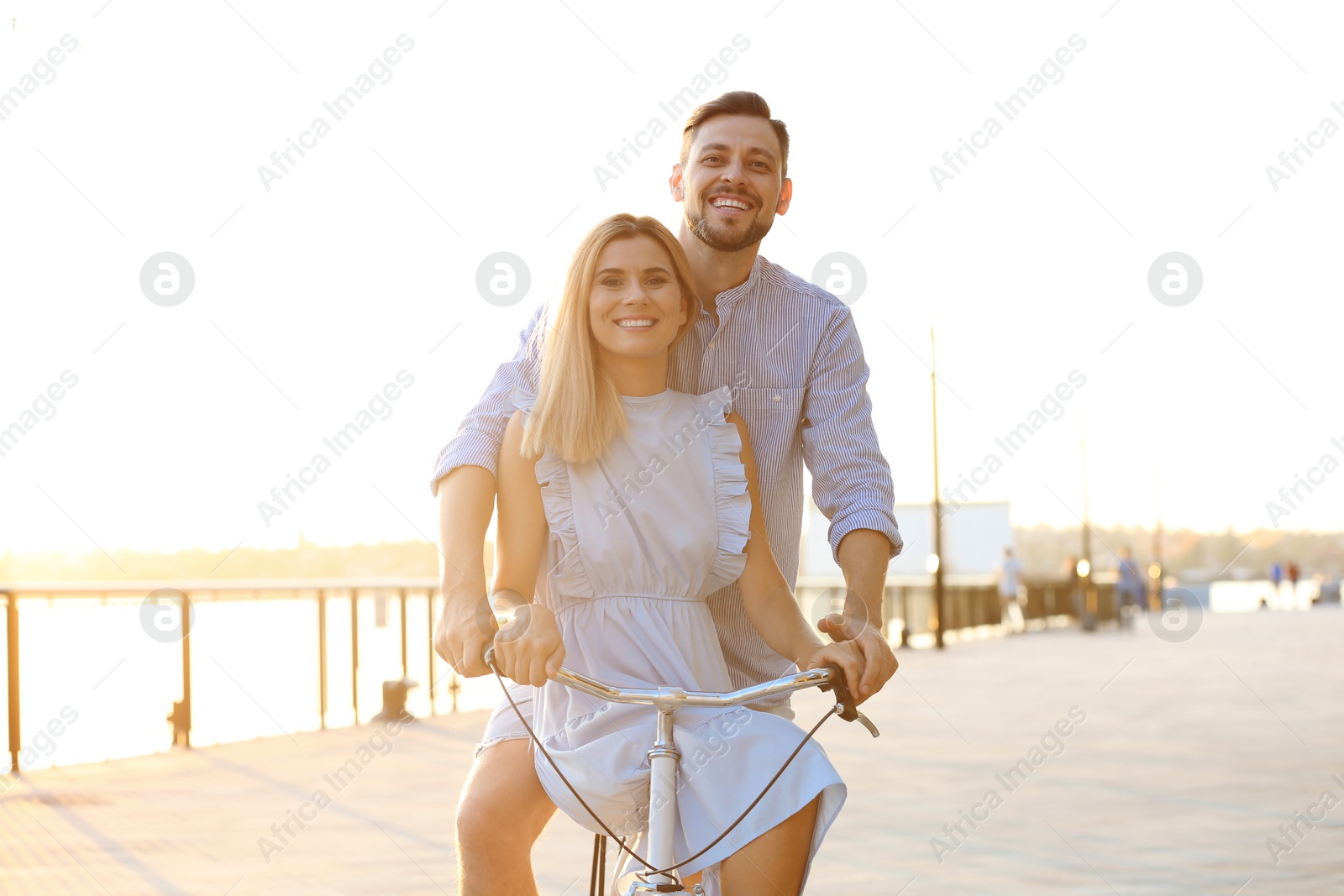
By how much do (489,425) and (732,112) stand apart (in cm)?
99

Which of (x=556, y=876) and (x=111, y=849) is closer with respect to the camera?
(x=556, y=876)

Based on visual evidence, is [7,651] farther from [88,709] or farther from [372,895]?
[372,895]

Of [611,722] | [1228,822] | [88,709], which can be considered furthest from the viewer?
[88,709]

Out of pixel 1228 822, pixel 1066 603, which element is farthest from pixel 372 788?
pixel 1066 603

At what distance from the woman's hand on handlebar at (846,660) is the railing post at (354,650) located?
30.0 feet

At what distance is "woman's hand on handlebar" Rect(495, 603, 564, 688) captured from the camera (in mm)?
2369

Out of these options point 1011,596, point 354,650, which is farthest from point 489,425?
point 1011,596

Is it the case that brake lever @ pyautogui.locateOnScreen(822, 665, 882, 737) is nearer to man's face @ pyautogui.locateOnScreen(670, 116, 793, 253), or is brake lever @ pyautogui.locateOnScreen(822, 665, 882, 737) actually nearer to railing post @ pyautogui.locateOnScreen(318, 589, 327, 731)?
man's face @ pyautogui.locateOnScreen(670, 116, 793, 253)

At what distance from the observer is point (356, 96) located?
7.53m

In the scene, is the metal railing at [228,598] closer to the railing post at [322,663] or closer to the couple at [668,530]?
the railing post at [322,663]

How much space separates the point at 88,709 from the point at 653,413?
980cm

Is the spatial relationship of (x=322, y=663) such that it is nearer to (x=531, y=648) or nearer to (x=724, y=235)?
(x=724, y=235)

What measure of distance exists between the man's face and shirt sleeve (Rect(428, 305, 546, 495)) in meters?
0.47

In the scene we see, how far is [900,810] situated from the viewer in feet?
24.4
